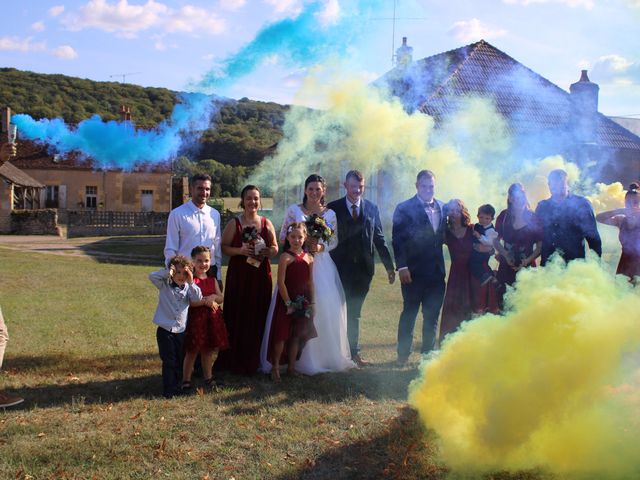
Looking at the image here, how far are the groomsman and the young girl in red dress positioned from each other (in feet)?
4.11

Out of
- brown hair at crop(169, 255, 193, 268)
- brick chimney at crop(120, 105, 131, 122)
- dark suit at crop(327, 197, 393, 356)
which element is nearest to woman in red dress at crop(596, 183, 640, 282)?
dark suit at crop(327, 197, 393, 356)

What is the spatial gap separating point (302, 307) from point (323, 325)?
482mm

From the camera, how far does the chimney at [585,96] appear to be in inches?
536

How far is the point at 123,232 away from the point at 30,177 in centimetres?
1013

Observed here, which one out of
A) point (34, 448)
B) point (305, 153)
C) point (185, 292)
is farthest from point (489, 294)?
point (305, 153)

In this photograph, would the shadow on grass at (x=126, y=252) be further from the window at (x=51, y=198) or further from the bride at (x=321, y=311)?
the window at (x=51, y=198)

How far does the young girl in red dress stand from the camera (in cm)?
661

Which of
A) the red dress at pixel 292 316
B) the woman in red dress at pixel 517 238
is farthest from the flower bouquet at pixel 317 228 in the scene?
the woman in red dress at pixel 517 238

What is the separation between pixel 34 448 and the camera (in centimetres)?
464

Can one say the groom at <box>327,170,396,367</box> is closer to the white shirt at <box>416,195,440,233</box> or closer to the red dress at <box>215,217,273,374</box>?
the white shirt at <box>416,195,440,233</box>

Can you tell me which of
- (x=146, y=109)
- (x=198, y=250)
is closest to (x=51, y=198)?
(x=146, y=109)

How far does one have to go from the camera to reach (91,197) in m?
45.3

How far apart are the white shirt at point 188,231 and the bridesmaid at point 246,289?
0.23m

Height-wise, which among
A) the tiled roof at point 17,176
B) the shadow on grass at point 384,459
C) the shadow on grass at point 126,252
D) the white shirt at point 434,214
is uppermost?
the tiled roof at point 17,176
